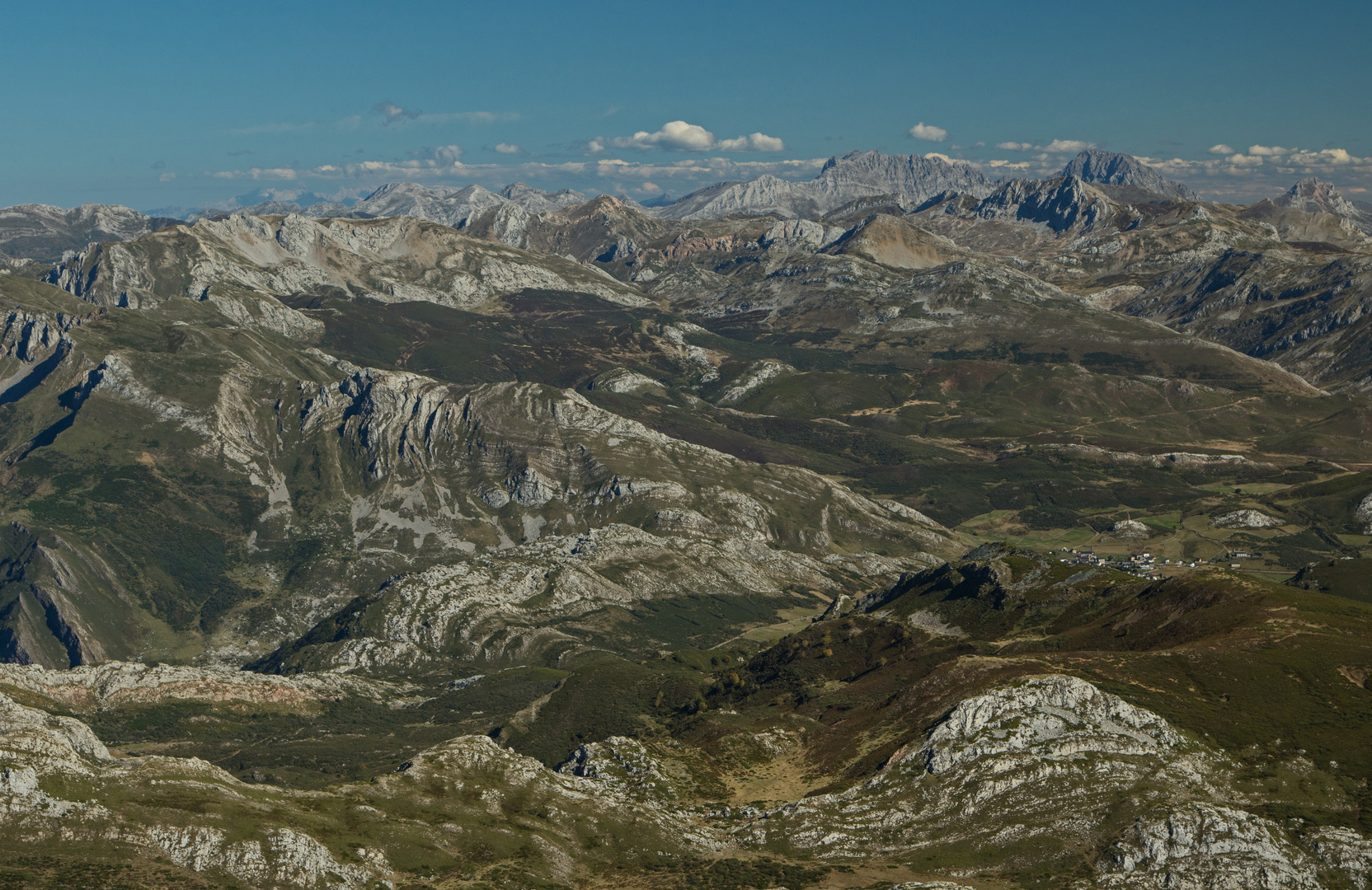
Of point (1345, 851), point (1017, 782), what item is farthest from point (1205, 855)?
point (1017, 782)

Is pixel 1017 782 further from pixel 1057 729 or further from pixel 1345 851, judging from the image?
pixel 1345 851

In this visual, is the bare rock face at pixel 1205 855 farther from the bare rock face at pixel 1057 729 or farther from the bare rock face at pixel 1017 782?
the bare rock face at pixel 1057 729

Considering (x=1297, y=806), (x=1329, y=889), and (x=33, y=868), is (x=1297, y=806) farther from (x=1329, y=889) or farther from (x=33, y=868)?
(x=33, y=868)

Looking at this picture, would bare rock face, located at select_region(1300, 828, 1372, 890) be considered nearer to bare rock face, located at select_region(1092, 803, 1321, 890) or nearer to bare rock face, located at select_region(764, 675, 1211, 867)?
bare rock face, located at select_region(1092, 803, 1321, 890)

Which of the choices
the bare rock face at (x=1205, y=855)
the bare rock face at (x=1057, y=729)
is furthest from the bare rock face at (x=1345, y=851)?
the bare rock face at (x=1057, y=729)

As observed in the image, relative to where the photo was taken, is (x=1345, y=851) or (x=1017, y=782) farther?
(x=1017, y=782)

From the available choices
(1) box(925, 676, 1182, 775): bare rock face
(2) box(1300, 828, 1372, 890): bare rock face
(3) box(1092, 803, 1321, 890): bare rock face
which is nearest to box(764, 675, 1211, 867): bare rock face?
(1) box(925, 676, 1182, 775): bare rock face

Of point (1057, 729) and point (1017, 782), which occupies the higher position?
point (1057, 729)

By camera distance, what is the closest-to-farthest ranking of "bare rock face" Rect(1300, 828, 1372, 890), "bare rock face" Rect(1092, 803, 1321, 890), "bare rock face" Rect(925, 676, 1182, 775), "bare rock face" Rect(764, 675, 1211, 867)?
"bare rock face" Rect(1300, 828, 1372, 890) → "bare rock face" Rect(1092, 803, 1321, 890) → "bare rock face" Rect(764, 675, 1211, 867) → "bare rock face" Rect(925, 676, 1182, 775)
